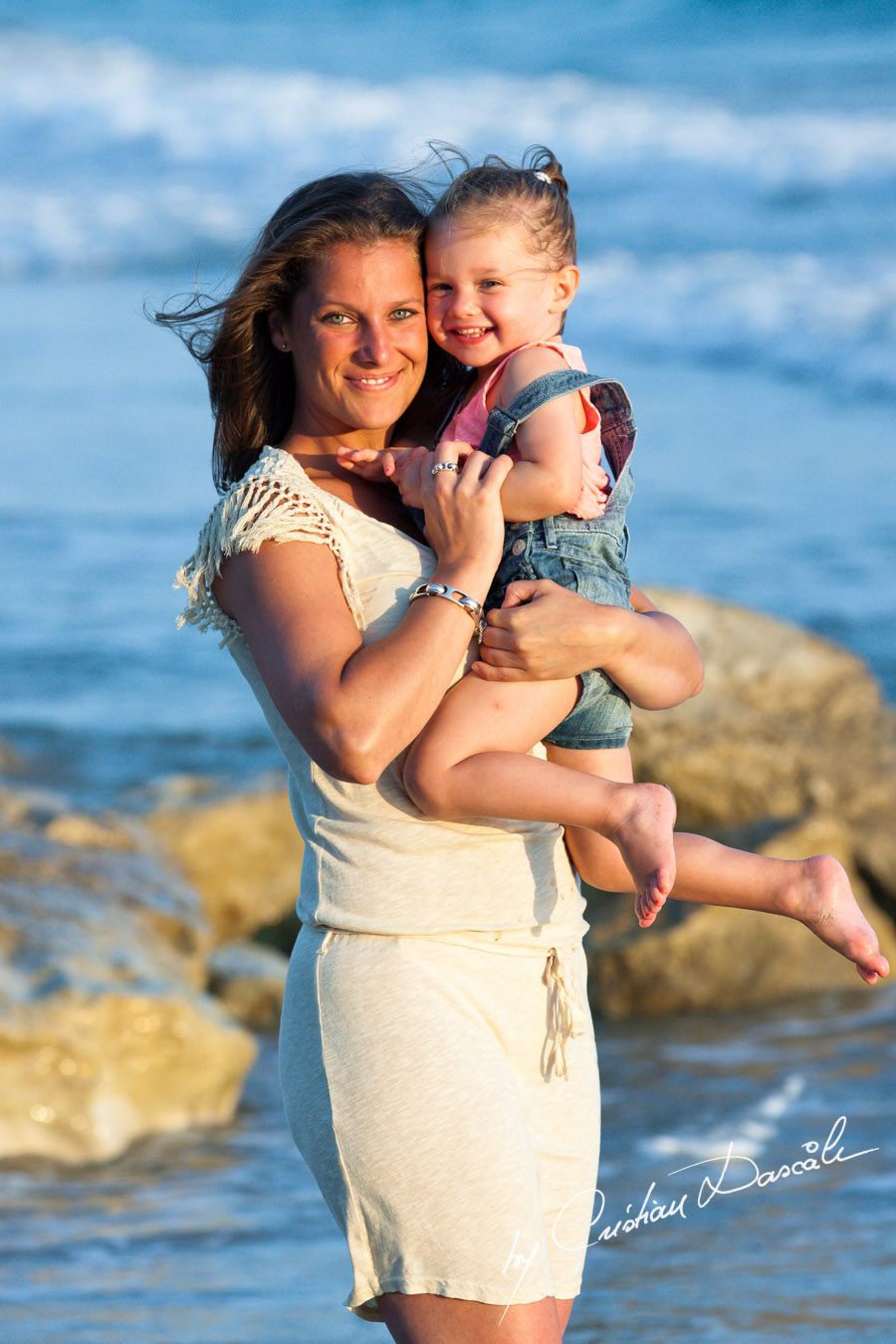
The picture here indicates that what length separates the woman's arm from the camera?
218 centimetres

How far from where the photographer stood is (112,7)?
3234cm

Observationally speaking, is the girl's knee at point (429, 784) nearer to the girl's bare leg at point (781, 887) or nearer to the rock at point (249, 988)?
the girl's bare leg at point (781, 887)

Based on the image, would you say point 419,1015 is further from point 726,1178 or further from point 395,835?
point 726,1178

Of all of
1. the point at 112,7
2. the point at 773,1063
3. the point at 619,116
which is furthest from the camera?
the point at 112,7

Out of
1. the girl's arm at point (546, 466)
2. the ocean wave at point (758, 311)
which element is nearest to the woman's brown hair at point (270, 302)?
the girl's arm at point (546, 466)

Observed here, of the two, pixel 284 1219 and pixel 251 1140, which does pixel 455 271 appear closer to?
pixel 284 1219

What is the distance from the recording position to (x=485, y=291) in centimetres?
248

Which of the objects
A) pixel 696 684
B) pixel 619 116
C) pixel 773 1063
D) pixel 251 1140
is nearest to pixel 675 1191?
pixel 773 1063

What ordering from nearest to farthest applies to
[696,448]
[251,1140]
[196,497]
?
[251,1140]
[196,497]
[696,448]

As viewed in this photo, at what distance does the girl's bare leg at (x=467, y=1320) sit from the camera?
1983 mm

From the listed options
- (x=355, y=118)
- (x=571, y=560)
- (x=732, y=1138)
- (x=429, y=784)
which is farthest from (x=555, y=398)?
(x=355, y=118)

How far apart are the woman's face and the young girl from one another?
0.27ft

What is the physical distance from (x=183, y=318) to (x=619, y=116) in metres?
23.4

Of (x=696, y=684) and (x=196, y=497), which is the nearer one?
(x=696, y=684)
